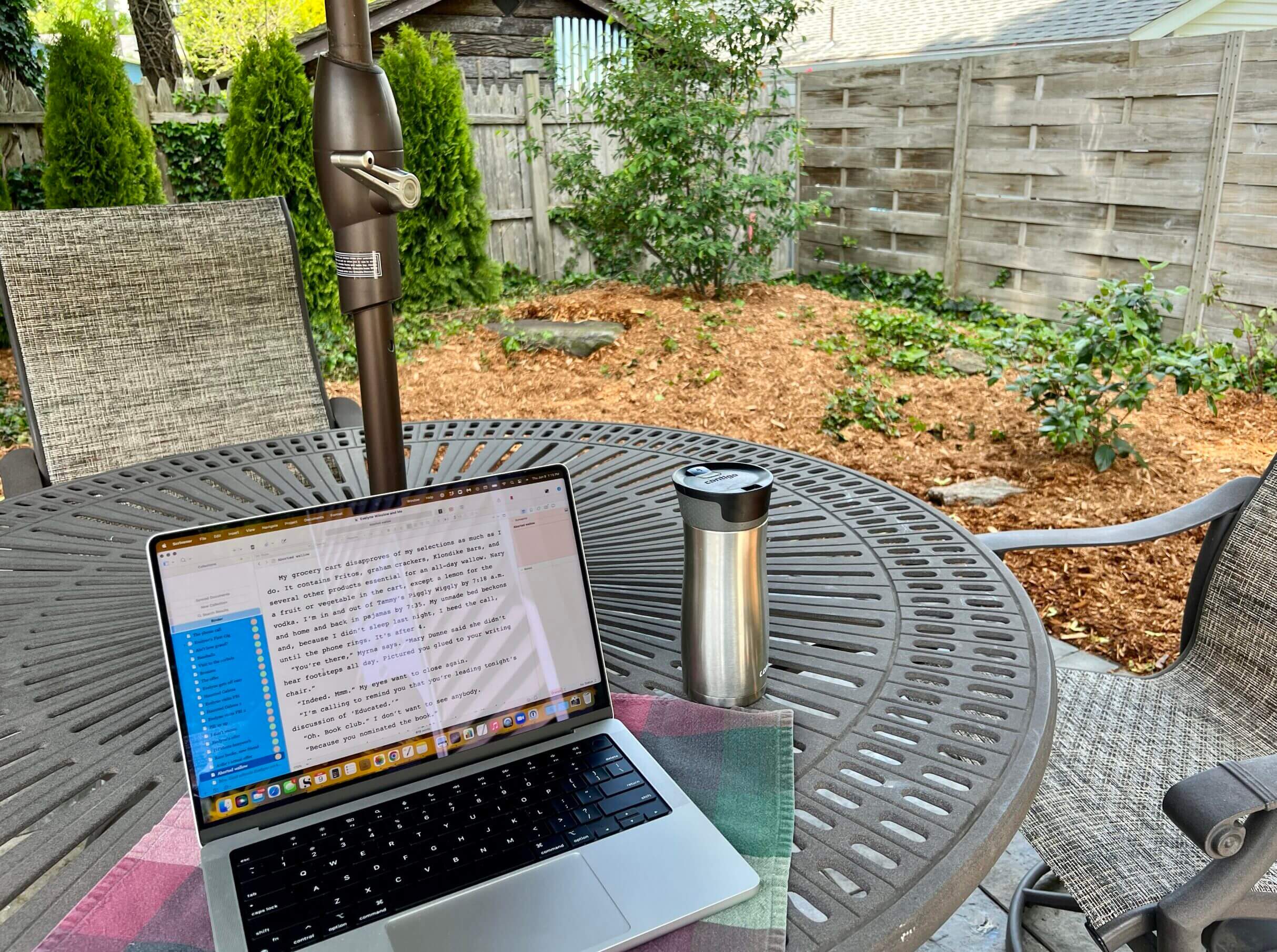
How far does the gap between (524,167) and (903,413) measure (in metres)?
3.92

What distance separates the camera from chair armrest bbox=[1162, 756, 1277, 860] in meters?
0.90

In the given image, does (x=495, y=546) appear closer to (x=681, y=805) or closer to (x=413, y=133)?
(x=681, y=805)

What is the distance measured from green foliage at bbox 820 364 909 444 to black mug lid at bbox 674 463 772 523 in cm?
296

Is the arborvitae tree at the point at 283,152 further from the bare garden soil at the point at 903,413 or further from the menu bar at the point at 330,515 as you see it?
the menu bar at the point at 330,515

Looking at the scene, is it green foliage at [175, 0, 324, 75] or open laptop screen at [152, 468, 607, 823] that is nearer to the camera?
open laptop screen at [152, 468, 607, 823]

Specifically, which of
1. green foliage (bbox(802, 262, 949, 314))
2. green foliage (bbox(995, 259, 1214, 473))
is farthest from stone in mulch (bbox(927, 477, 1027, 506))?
green foliage (bbox(802, 262, 949, 314))

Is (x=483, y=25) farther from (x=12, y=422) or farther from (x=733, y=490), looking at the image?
(x=733, y=490)

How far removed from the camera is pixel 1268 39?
4.21 m

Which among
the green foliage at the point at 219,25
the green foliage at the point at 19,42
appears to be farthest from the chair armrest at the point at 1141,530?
the green foliage at the point at 219,25

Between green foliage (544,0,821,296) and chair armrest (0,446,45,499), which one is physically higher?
green foliage (544,0,821,296)

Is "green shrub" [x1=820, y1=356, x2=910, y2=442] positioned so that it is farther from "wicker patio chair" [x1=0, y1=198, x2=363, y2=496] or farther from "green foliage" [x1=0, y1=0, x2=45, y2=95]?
"green foliage" [x1=0, y1=0, x2=45, y2=95]

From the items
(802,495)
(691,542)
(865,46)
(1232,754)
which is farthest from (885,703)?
(865,46)

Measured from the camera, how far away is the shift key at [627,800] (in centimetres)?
72

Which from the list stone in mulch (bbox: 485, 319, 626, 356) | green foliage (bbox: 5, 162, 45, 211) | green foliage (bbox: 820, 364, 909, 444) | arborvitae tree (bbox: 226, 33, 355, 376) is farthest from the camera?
green foliage (bbox: 5, 162, 45, 211)
